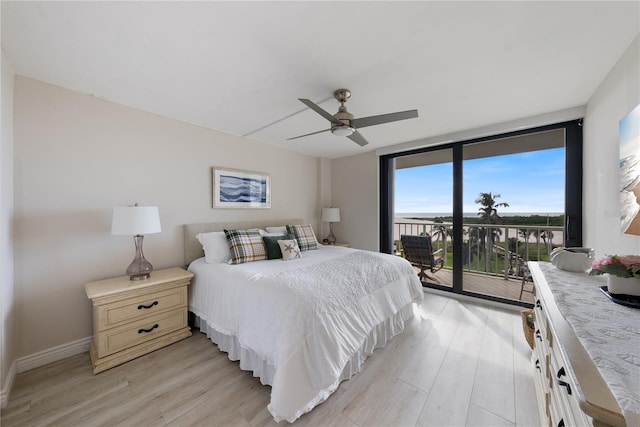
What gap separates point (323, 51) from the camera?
161cm

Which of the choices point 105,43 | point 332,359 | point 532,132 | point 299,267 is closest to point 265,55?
point 105,43

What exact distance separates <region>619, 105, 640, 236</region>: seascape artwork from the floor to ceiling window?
4.57ft

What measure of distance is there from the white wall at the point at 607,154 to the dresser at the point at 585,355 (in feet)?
2.48

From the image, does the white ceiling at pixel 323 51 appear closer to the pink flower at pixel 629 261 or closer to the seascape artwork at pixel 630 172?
the seascape artwork at pixel 630 172

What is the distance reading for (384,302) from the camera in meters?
2.19

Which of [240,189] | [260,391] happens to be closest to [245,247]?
[240,189]

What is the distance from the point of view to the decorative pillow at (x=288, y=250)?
2.77 metres

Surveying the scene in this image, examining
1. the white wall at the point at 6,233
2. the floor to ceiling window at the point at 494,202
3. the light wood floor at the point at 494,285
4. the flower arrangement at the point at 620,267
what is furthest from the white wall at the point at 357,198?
the white wall at the point at 6,233

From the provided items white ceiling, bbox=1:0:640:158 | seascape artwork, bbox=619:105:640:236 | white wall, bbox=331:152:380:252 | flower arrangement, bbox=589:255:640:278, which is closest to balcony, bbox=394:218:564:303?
white wall, bbox=331:152:380:252

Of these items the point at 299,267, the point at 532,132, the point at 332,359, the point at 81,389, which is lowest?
the point at 81,389

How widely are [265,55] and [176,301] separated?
234 cm

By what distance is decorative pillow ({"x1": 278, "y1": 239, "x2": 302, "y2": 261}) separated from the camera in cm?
277

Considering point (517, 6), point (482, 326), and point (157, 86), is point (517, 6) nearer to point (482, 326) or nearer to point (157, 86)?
point (157, 86)

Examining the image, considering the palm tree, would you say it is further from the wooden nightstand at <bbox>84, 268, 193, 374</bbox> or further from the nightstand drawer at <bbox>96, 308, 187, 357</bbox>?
the nightstand drawer at <bbox>96, 308, 187, 357</bbox>
